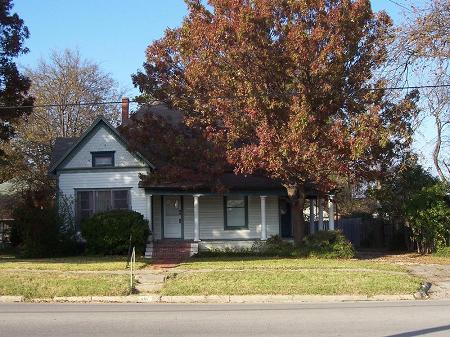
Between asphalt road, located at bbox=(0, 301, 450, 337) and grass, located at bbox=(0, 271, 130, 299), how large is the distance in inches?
39.9

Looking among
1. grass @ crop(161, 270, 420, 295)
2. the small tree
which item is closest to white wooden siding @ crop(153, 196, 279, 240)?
the small tree

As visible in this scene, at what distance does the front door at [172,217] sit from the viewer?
26247 mm

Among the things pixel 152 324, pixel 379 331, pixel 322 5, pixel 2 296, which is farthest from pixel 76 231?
pixel 379 331

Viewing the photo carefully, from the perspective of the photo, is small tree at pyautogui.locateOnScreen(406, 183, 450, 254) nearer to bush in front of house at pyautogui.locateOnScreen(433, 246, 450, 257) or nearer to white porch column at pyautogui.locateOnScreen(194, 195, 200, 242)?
bush in front of house at pyautogui.locateOnScreen(433, 246, 450, 257)

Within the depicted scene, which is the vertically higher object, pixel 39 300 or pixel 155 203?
pixel 155 203

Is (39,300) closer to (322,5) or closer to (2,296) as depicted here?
(2,296)

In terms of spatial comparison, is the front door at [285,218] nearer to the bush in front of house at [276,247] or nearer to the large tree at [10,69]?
the bush in front of house at [276,247]

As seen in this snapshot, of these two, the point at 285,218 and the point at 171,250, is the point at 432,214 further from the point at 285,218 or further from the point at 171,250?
the point at 171,250

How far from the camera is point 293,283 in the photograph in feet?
47.1

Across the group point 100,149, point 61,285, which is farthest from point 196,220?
point 61,285

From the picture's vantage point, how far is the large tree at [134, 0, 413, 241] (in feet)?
62.6

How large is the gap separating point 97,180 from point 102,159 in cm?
98

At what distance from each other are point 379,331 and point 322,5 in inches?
520

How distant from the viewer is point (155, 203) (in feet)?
86.3
